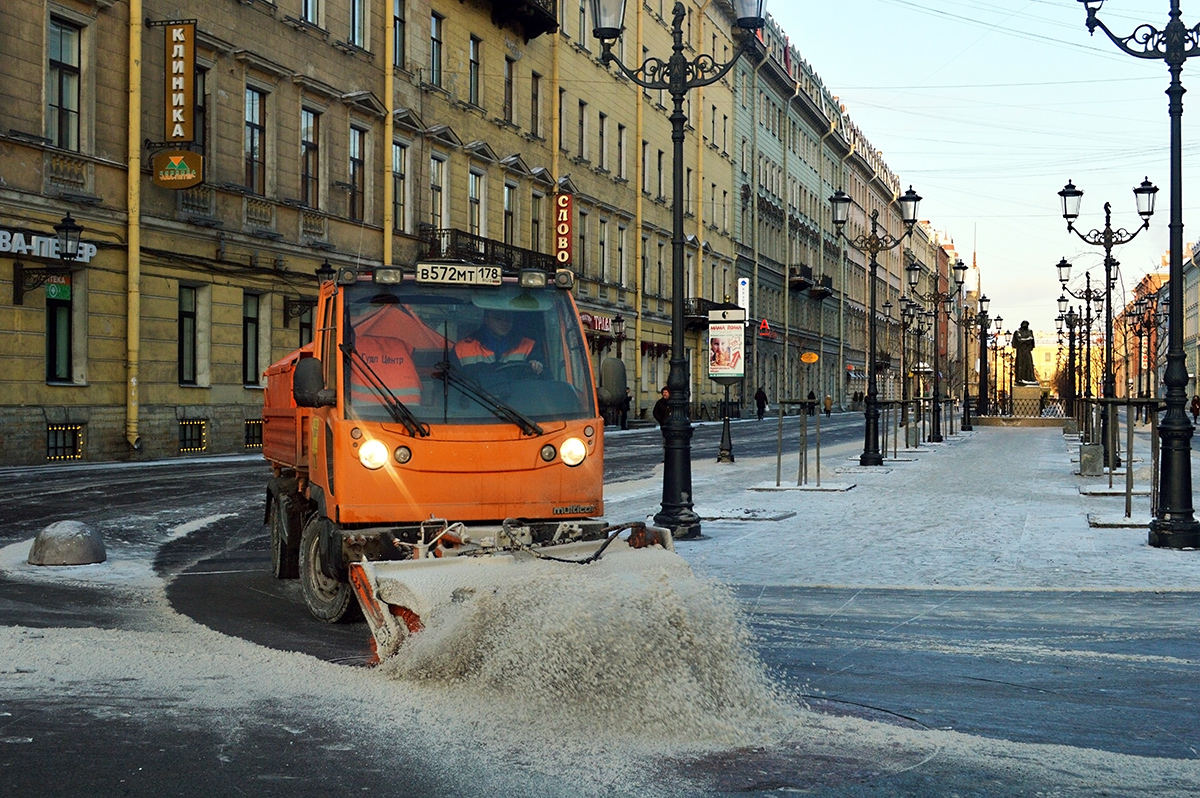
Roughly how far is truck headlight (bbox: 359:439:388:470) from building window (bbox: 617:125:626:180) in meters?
47.2

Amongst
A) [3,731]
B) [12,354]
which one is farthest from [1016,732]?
[12,354]

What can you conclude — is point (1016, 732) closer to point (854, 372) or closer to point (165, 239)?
point (165, 239)

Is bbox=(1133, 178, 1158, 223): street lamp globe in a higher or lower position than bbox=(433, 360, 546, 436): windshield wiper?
higher

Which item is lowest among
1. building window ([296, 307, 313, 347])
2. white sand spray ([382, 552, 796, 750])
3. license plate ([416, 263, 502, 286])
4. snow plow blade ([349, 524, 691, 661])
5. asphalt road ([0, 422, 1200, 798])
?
asphalt road ([0, 422, 1200, 798])

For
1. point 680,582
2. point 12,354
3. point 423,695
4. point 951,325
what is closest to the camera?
point 423,695

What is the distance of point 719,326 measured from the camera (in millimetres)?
21734

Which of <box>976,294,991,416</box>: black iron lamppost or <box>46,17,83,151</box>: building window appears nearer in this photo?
<box>46,17,83,151</box>: building window

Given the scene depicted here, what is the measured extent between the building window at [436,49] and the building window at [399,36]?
64.7 inches

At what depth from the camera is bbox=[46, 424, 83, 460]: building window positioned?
24.8m

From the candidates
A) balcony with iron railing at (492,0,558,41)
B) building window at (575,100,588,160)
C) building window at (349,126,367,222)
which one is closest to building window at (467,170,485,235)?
balcony with iron railing at (492,0,558,41)

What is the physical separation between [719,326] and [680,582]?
15.1m

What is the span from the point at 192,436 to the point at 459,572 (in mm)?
22904

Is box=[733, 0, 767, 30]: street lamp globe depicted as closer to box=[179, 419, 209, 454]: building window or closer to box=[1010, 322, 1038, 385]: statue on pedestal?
box=[179, 419, 209, 454]: building window

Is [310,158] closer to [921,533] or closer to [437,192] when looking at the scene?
[437,192]
